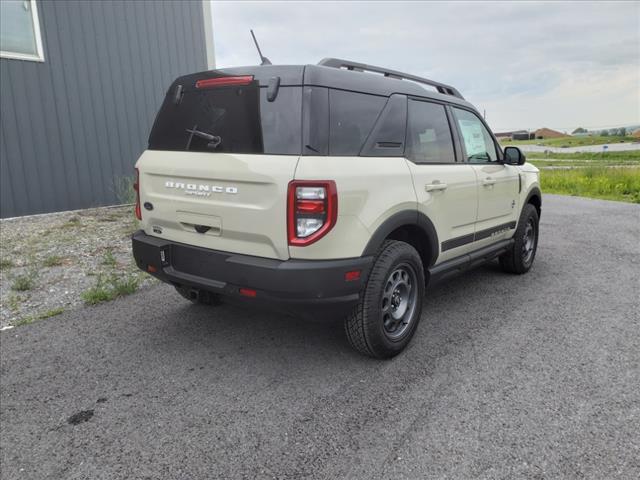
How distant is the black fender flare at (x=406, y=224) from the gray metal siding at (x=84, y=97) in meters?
6.96

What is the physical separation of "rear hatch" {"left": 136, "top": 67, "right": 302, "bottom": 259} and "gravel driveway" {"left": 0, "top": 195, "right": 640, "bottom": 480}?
91 centimetres

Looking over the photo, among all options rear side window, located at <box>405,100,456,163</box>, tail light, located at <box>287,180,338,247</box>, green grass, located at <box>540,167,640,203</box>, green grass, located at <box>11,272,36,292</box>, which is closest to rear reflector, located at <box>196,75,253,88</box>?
tail light, located at <box>287,180,338,247</box>

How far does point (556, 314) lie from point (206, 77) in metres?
3.49

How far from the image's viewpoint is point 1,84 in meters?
7.20

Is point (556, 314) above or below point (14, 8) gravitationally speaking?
below

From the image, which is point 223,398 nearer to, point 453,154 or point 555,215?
point 453,154

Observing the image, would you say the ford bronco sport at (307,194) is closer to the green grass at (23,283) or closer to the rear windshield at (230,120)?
the rear windshield at (230,120)

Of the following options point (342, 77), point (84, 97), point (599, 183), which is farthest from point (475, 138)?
point (599, 183)

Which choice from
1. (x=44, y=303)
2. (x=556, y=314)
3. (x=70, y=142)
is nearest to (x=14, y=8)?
(x=70, y=142)

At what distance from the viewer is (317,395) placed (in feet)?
9.40

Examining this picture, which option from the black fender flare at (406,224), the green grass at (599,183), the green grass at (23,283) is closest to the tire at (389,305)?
the black fender flare at (406,224)

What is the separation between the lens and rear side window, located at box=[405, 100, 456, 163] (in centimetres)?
349

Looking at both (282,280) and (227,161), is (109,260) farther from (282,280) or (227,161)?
(282,280)

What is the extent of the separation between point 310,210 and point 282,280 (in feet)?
1.41
